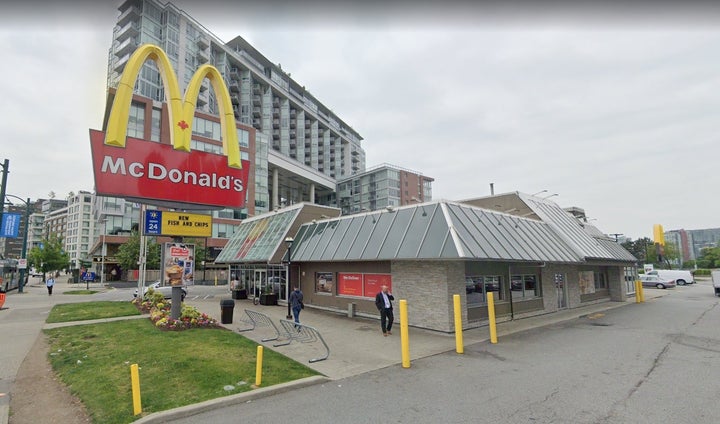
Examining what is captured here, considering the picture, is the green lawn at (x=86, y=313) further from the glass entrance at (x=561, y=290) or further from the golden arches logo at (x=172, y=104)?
the glass entrance at (x=561, y=290)

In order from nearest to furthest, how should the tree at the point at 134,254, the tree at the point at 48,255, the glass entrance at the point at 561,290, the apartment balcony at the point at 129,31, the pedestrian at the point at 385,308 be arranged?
1. the pedestrian at the point at 385,308
2. the glass entrance at the point at 561,290
3. the tree at the point at 134,254
4. the tree at the point at 48,255
5. the apartment balcony at the point at 129,31

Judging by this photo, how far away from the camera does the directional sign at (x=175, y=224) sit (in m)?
14.3

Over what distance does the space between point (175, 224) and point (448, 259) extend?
10.9 meters

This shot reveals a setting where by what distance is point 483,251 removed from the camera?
44.0 feet

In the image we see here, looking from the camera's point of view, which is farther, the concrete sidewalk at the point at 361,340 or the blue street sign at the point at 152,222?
the blue street sign at the point at 152,222

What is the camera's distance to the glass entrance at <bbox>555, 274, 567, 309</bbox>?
1990 cm

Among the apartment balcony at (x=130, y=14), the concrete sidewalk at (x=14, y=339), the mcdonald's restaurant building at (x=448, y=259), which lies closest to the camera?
the concrete sidewalk at (x=14, y=339)

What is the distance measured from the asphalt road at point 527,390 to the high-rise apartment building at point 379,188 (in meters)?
75.2

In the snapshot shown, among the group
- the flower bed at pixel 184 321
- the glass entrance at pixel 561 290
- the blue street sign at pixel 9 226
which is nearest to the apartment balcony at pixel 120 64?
the blue street sign at pixel 9 226

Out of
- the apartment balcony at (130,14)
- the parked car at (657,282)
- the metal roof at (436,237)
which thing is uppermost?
the apartment balcony at (130,14)

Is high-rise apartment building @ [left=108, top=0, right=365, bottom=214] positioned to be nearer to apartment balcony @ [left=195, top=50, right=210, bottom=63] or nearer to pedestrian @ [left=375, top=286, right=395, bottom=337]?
apartment balcony @ [left=195, top=50, right=210, bottom=63]

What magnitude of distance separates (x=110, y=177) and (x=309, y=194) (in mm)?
78680

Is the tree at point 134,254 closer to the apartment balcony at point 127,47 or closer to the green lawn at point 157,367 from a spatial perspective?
the apartment balcony at point 127,47

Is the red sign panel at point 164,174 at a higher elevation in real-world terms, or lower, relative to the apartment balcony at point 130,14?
lower
